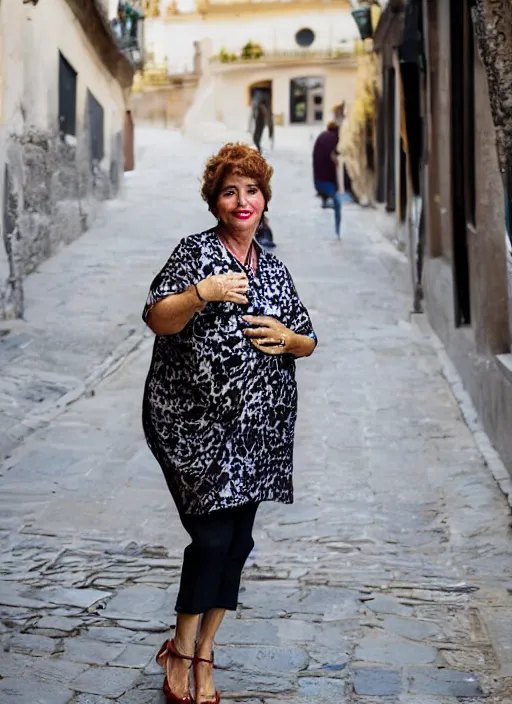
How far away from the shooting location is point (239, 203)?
12.3 feet

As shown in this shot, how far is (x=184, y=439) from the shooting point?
3732mm

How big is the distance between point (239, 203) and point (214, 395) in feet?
1.98

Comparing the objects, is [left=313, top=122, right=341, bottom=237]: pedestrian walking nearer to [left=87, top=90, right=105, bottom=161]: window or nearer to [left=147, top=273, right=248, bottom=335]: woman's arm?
[left=87, top=90, right=105, bottom=161]: window

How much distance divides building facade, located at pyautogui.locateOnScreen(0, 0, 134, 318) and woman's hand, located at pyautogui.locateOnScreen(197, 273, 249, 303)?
283 inches

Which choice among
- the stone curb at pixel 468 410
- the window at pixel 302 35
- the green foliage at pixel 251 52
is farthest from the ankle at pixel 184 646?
the window at pixel 302 35

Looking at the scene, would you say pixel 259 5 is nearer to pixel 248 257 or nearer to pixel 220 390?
pixel 248 257

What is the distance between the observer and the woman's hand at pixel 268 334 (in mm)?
3701

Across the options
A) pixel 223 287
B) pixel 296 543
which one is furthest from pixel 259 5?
pixel 223 287

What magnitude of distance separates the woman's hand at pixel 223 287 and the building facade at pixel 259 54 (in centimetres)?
4198

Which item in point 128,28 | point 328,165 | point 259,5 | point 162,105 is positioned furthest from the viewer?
point 259,5

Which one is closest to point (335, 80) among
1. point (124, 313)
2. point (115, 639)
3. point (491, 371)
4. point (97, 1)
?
point (97, 1)

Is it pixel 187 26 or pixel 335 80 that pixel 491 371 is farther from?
pixel 187 26

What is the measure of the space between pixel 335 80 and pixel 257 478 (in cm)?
4534

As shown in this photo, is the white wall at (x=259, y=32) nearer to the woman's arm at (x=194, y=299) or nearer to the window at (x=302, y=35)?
the window at (x=302, y=35)
